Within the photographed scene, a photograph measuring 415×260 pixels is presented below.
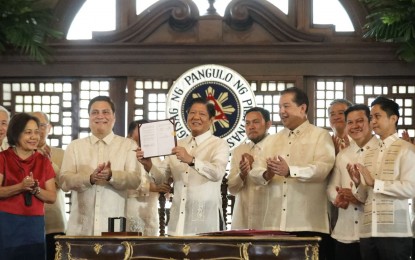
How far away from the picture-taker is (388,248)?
24.4 feet

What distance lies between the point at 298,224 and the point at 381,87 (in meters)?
2.67

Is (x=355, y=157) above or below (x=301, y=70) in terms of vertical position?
below

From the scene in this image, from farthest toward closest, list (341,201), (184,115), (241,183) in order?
(184,115) → (241,183) → (341,201)

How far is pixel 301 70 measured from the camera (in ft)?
33.1

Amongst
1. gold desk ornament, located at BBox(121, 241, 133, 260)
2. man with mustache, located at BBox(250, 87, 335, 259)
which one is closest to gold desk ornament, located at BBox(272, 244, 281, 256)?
gold desk ornament, located at BBox(121, 241, 133, 260)

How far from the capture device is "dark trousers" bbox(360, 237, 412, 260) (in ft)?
24.4

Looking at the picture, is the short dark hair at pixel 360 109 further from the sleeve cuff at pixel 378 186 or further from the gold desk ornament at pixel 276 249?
the gold desk ornament at pixel 276 249

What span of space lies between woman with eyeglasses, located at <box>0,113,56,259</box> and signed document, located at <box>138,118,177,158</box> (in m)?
0.71

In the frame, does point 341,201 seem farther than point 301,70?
No

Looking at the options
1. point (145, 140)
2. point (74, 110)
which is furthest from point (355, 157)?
point (74, 110)

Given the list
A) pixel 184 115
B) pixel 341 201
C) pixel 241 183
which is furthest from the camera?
pixel 184 115

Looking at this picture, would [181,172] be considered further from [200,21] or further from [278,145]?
[200,21]

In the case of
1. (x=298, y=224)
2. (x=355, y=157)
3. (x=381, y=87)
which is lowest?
(x=298, y=224)

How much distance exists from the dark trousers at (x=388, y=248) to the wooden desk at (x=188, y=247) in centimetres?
76
